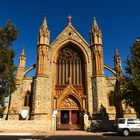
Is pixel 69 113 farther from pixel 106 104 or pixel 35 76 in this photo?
pixel 35 76

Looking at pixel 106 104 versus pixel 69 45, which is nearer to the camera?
pixel 106 104

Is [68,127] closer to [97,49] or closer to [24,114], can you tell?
[24,114]

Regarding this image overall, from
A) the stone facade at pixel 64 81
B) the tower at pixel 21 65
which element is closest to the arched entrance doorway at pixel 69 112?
the stone facade at pixel 64 81

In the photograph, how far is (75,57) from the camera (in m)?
32.8

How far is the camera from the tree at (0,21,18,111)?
72.3 ft

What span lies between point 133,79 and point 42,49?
15.4 metres

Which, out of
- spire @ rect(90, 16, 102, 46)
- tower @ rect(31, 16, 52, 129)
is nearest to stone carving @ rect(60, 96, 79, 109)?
tower @ rect(31, 16, 52, 129)

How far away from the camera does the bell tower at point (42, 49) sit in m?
30.1

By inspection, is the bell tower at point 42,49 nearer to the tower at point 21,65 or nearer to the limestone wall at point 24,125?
the tower at point 21,65

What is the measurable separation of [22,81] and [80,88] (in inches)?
354

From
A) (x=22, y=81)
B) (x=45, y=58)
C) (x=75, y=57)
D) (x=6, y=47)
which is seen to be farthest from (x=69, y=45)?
(x=6, y=47)

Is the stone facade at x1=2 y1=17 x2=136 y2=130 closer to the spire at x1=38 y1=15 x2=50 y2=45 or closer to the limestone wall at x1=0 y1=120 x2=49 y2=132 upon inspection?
the spire at x1=38 y1=15 x2=50 y2=45

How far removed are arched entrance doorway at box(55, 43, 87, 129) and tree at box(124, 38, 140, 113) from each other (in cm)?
885

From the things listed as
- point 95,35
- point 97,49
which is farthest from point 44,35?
point 97,49
